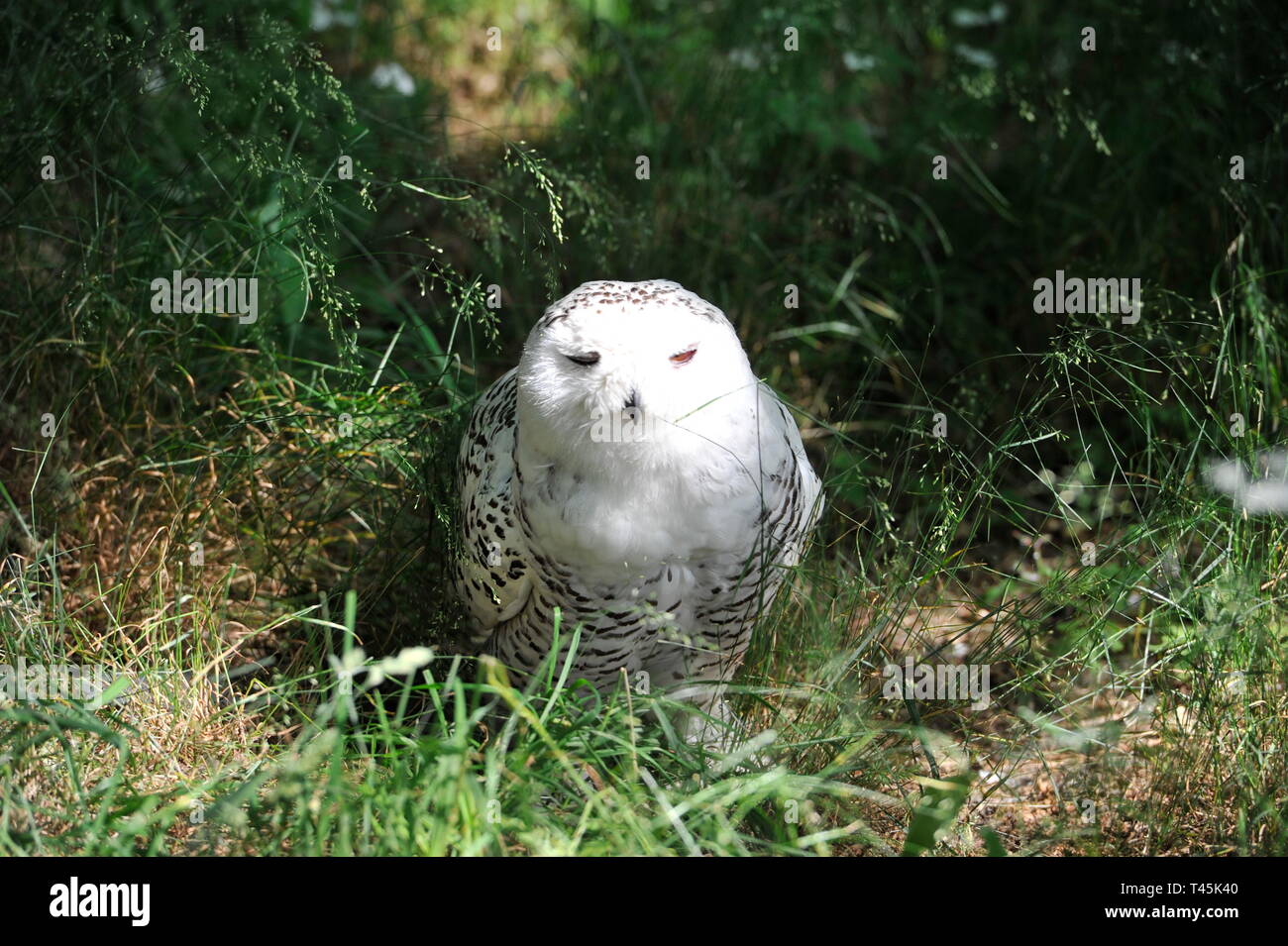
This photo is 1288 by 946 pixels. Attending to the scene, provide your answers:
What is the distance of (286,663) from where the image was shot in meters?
3.33

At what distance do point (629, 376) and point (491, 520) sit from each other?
24.3 inches

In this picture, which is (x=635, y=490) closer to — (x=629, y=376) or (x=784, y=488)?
(x=629, y=376)

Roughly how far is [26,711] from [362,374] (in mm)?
1241

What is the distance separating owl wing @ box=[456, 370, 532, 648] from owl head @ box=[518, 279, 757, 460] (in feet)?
0.95

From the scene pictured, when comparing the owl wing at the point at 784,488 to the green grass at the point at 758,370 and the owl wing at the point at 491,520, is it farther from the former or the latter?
the owl wing at the point at 491,520

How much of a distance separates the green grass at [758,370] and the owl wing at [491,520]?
0.17 m

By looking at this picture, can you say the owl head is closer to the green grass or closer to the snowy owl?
the snowy owl

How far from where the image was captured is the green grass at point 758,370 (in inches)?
97.3

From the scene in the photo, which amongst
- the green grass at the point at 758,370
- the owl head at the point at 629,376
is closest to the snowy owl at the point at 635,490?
the owl head at the point at 629,376

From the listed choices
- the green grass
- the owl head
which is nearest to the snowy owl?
the owl head

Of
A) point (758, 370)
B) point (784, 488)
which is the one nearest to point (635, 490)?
point (784, 488)

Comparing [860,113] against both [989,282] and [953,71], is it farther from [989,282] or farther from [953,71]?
[989,282]

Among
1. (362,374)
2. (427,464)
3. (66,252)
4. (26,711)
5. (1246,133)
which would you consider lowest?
(26,711)
